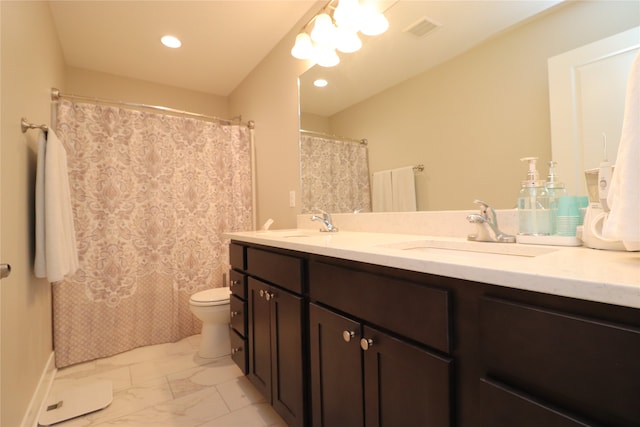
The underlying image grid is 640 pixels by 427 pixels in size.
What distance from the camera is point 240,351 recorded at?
5.34 feet

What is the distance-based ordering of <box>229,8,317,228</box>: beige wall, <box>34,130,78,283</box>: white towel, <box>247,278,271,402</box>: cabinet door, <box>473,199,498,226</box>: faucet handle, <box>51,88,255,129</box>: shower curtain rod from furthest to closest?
<box>229,8,317,228</box>: beige wall, <box>51,88,255,129</box>: shower curtain rod, <box>34,130,78,283</box>: white towel, <box>247,278,271,402</box>: cabinet door, <box>473,199,498,226</box>: faucet handle

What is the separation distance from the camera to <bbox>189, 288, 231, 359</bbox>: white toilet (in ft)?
6.50

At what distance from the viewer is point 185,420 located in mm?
1418

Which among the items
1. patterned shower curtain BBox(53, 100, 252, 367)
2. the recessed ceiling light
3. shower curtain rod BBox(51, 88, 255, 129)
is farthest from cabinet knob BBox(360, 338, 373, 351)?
the recessed ceiling light

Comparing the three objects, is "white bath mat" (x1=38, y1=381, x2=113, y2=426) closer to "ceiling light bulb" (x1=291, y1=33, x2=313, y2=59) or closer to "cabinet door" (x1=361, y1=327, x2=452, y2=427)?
"cabinet door" (x1=361, y1=327, x2=452, y2=427)

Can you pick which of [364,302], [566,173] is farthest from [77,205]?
[566,173]

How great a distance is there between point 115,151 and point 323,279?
2021 mm

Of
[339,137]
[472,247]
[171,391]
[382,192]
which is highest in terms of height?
[339,137]

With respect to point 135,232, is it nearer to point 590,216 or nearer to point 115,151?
point 115,151

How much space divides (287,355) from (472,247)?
79 centimetres

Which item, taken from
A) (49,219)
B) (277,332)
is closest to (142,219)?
(49,219)

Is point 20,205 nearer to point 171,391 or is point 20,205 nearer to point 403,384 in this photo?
point 171,391

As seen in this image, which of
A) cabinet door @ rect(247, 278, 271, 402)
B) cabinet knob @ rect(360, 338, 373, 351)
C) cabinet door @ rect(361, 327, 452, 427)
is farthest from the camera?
cabinet door @ rect(247, 278, 271, 402)

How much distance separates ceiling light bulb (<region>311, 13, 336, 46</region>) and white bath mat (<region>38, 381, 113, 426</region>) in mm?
2283
